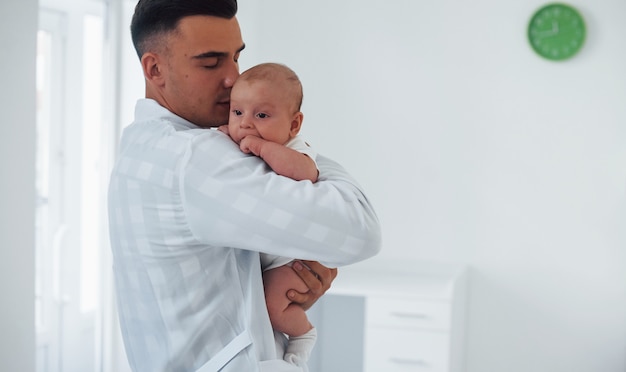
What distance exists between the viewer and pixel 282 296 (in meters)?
1.15

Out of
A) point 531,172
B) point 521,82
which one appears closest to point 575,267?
point 531,172

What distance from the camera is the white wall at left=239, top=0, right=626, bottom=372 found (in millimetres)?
3270

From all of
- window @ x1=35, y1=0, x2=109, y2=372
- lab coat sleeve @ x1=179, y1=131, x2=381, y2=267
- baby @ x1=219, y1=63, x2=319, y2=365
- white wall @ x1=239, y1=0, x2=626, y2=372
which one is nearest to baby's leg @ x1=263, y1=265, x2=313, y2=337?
baby @ x1=219, y1=63, x2=319, y2=365

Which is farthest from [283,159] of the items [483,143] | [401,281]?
[483,143]

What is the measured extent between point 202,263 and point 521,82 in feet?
8.58

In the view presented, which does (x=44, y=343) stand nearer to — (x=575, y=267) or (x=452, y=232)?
(x=452, y=232)

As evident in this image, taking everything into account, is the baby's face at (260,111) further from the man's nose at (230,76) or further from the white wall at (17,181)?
the white wall at (17,181)

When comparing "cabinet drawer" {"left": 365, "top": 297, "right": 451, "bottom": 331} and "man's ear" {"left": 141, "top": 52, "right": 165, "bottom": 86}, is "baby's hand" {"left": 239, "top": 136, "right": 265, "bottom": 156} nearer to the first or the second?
"man's ear" {"left": 141, "top": 52, "right": 165, "bottom": 86}

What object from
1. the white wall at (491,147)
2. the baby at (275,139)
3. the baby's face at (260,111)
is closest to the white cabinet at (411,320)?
the white wall at (491,147)

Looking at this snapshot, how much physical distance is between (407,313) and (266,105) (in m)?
1.86

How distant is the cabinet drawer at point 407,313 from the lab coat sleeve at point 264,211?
1.92 meters

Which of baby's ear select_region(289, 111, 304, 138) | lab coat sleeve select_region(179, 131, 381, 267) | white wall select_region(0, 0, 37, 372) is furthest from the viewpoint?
white wall select_region(0, 0, 37, 372)

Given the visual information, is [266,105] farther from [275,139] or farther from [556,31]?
[556,31]

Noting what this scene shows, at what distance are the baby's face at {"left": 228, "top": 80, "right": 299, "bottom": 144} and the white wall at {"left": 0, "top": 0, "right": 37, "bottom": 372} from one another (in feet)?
4.13
